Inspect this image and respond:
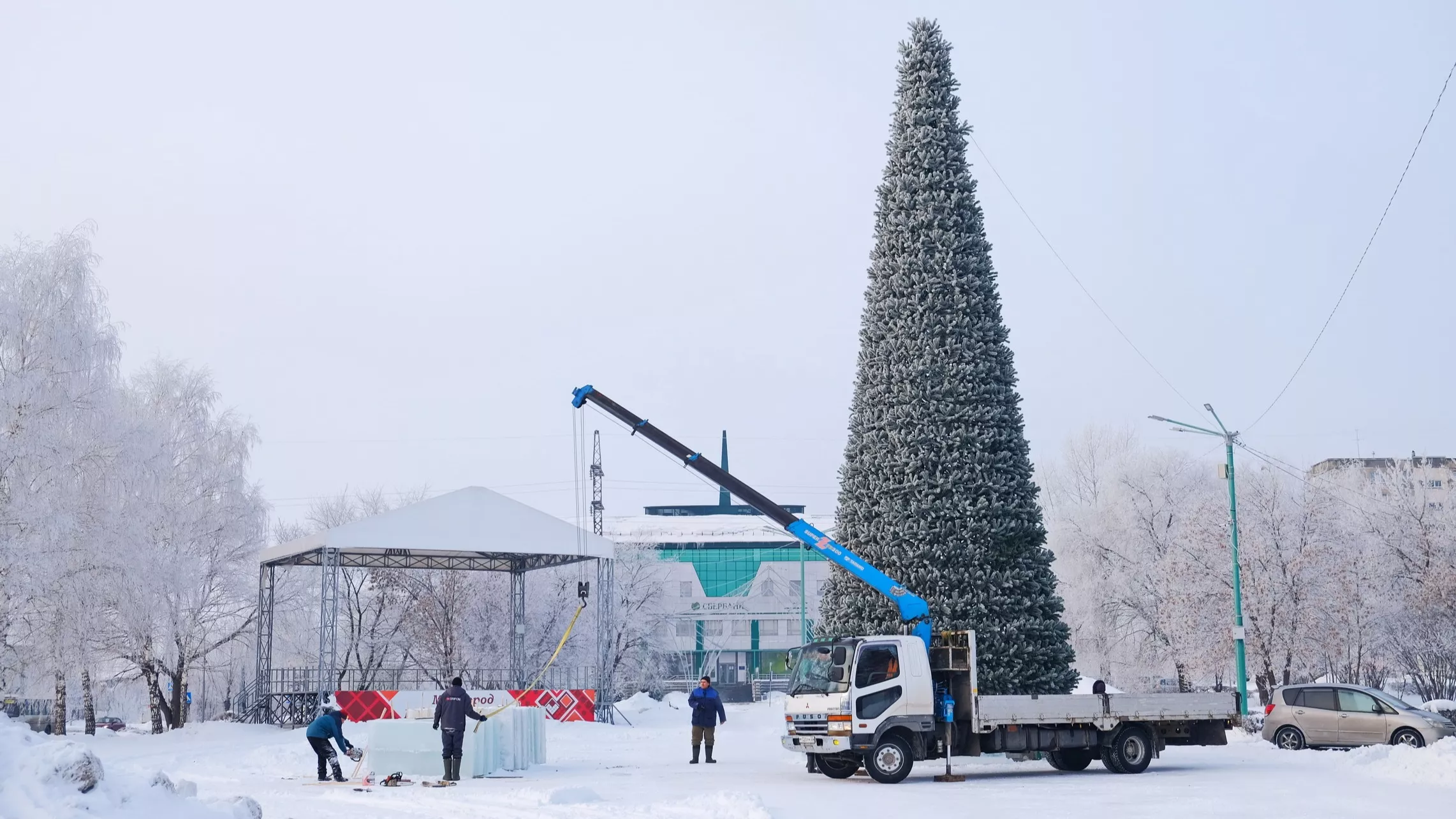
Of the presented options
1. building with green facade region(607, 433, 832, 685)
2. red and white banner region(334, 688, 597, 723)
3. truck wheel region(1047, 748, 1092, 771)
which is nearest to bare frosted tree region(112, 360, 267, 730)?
red and white banner region(334, 688, 597, 723)

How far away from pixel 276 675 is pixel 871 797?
38233 millimetres

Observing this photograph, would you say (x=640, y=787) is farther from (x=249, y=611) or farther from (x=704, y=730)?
(x=249, y=611)

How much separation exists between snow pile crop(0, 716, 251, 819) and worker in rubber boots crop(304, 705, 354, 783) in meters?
8.80

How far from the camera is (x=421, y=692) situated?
1154 inches

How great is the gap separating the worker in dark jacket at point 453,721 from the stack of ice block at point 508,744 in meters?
0.72

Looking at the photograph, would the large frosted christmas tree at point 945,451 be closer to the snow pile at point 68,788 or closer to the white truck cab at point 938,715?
the white truck cab at point 938,715

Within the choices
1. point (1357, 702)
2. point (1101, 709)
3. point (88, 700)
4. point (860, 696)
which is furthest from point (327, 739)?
point (88, 700)

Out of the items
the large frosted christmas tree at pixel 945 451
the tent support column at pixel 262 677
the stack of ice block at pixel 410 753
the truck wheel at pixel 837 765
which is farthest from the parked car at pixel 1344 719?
the tent support column at pixel 262 677

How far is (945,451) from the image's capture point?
22.6m

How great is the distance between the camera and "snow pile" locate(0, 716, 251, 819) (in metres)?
9.19

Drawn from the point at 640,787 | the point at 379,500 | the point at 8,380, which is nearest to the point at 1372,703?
the point at 640,787

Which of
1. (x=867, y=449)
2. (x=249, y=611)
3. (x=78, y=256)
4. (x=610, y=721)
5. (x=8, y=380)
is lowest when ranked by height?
(x=610, y=721)

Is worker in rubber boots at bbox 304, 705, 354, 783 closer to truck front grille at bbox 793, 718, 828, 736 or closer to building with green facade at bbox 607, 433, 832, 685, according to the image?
truck front grille at bbox 793, 718, 828, 736

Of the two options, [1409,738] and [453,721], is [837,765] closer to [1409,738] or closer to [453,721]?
[453,721]
